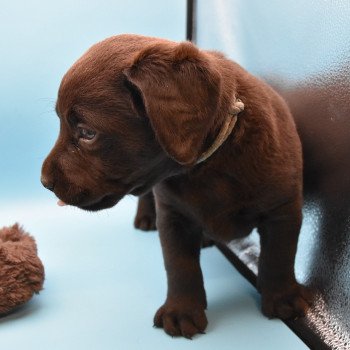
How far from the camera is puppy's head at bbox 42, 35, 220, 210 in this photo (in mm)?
1255

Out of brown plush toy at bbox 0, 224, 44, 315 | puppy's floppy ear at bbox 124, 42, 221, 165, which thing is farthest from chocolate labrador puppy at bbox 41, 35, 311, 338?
brown plush toy at bbox 0, 224, 44, 315

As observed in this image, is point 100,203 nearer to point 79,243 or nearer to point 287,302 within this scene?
point 287,302

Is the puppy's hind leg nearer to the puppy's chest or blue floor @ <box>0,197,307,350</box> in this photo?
A: blue floor @ <box>0,197,307,350</box>

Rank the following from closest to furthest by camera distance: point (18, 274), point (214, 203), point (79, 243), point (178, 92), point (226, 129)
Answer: point (178, 92)
point (226, 129)
point (214, 203)
point (18, 274)
point (79, 243)

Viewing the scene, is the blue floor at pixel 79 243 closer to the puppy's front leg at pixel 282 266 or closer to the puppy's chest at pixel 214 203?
the puppy's front leg at pixel 282 266

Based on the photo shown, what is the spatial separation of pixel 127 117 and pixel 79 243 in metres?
1.04

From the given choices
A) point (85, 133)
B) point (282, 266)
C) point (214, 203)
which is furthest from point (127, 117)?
point (282, 266)

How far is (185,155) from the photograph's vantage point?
129cm

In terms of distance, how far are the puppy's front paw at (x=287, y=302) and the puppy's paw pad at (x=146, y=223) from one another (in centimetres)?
83

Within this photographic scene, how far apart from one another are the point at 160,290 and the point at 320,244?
51 centimetres

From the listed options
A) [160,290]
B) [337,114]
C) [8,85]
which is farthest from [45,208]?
[337,114]

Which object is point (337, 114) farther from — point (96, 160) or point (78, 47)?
point (78, 47)

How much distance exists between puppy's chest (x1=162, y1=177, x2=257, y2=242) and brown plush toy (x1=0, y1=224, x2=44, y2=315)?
0.49m

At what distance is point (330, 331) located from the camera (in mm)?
1500
